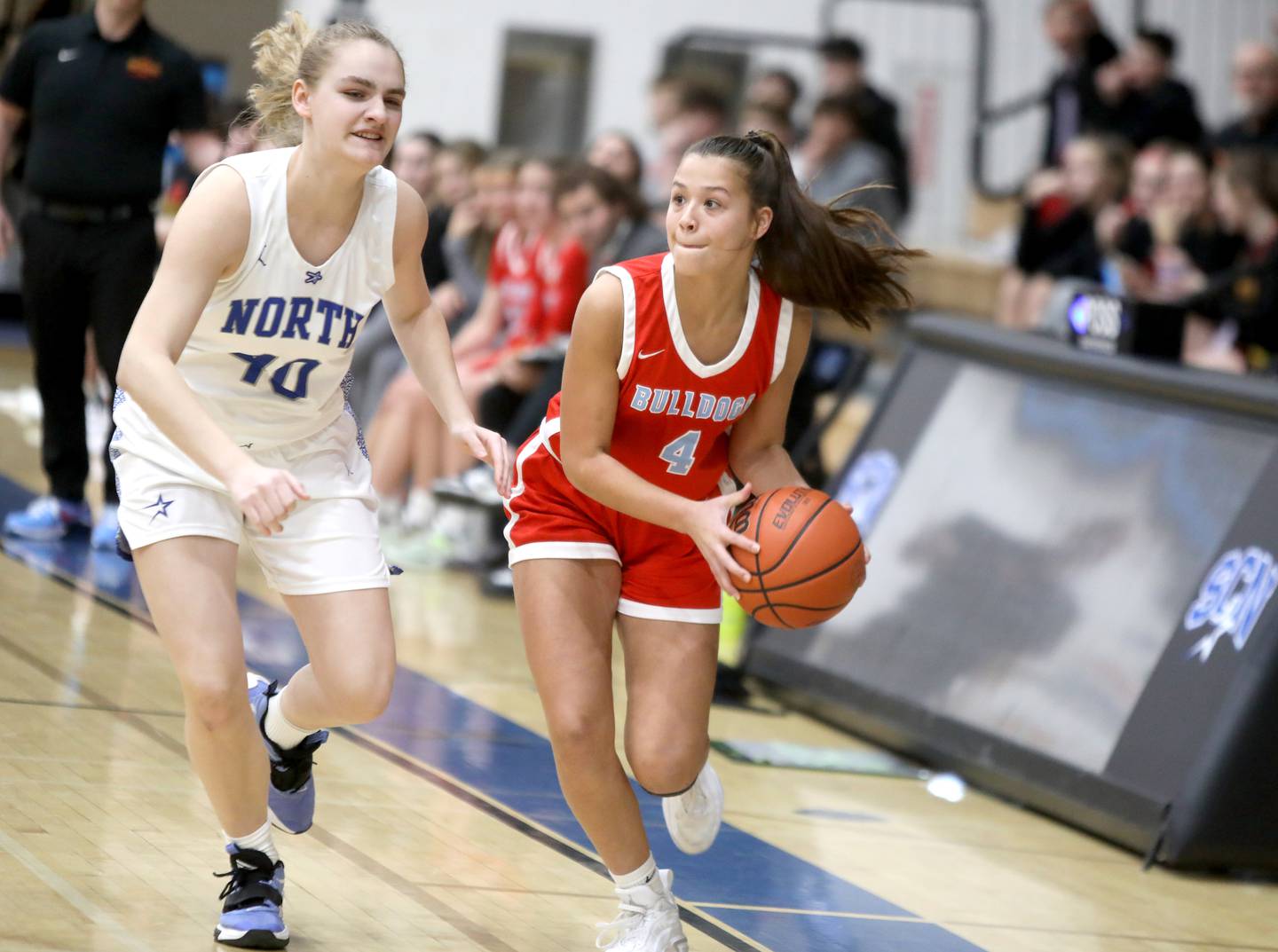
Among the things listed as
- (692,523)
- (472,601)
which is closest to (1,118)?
(472,601)

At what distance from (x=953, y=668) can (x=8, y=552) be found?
373 cm

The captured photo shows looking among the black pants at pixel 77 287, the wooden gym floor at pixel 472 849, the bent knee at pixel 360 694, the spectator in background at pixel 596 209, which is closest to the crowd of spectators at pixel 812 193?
the spectator in background at pixel 596 209

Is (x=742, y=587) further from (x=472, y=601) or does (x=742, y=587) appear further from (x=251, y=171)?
(x=472, y=601)

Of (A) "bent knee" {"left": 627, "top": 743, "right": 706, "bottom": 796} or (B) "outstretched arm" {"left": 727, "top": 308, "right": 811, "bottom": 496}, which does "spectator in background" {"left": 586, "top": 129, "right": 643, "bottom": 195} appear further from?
(A) "bent knee" {"left": 627, "top": 743, "right": 706, "bottom": 796}

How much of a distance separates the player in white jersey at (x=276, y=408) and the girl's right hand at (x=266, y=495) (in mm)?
298

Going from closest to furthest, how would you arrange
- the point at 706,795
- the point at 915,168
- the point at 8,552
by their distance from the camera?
the point at 706,795
the point at 8,552
the point at 915,168

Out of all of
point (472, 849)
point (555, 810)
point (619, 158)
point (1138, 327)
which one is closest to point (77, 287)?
point (619, 158)

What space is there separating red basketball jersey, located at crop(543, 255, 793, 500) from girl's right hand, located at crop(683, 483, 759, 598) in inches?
10.8

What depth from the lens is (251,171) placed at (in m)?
3.76

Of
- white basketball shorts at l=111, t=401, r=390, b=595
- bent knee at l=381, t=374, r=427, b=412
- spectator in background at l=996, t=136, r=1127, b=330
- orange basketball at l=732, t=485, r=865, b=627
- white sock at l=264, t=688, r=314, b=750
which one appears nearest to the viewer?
white basketball shorts at l=111, t=401, r=390, b=595

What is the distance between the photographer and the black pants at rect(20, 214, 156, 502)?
721 cm

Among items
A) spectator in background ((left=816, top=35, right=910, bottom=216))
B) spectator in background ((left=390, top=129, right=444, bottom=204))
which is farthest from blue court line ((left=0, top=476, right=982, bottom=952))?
spectator in background ((left=816, top=35, right=910, bottom=216))

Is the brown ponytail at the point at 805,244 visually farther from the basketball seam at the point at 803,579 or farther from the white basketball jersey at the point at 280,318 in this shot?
the white basketball jersey at the point at 280,318

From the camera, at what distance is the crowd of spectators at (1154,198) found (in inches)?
340
